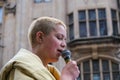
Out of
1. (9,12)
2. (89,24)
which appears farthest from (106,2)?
(9,12)

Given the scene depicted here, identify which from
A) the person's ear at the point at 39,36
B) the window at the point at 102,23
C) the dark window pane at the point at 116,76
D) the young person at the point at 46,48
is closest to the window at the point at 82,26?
the window at the point at 102,23

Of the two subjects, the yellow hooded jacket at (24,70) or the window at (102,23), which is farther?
the window at (102,23)

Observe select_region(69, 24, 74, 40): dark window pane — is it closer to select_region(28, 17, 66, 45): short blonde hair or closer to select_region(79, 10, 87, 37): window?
select_region(79, 10, 87, 37): window

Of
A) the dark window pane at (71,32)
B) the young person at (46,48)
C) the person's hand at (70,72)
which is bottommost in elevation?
the dark window pane at (71,32)

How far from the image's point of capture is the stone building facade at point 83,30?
1367cm

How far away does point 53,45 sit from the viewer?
1.82 metres

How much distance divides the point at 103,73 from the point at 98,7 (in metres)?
3.36

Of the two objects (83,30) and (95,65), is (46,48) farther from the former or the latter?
(83,30)

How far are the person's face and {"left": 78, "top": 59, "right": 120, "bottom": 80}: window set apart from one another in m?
11.7

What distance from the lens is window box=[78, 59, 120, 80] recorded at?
13367 mm

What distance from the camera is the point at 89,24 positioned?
14234mm

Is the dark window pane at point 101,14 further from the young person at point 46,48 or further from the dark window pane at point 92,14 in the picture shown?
the young person at point 46,48

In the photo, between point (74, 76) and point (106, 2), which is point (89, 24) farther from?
point (74, 76)

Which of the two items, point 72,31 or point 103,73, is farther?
point 72,31
